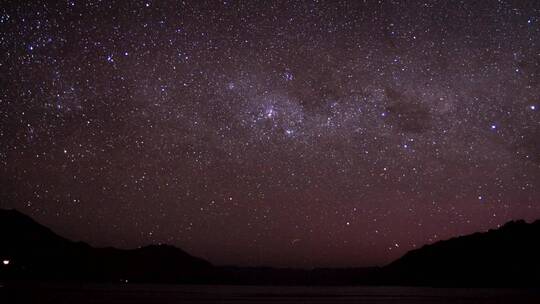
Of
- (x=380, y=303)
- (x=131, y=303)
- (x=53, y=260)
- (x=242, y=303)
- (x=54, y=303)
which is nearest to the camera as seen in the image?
(x=54, y=303)

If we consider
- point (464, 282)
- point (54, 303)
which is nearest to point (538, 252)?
point (464, 282)

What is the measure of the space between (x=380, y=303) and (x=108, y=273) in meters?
175

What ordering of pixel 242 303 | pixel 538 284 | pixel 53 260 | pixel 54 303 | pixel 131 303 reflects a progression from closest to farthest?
pixel 54 303 < pixel 131 303 < pixel 242 303 < pixel 538 284 < pixel 53 260

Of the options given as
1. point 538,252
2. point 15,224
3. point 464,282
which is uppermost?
point 15,224

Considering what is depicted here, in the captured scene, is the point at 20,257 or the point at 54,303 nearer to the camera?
the point at 54,303

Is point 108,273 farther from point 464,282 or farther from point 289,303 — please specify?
point 289,303

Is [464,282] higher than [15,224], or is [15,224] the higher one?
[15,224]

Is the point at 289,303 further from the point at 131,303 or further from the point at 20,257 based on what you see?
the point at 20,257

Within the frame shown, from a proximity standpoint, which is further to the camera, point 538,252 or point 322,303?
point 538,252

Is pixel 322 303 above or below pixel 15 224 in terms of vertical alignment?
below

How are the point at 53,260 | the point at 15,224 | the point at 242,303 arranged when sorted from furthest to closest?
the point at 15,224 → the point at 53,260 → the point at 242,303

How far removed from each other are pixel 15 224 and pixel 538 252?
722 ft

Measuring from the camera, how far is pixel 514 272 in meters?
185

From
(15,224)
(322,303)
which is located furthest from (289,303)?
(15,224)
